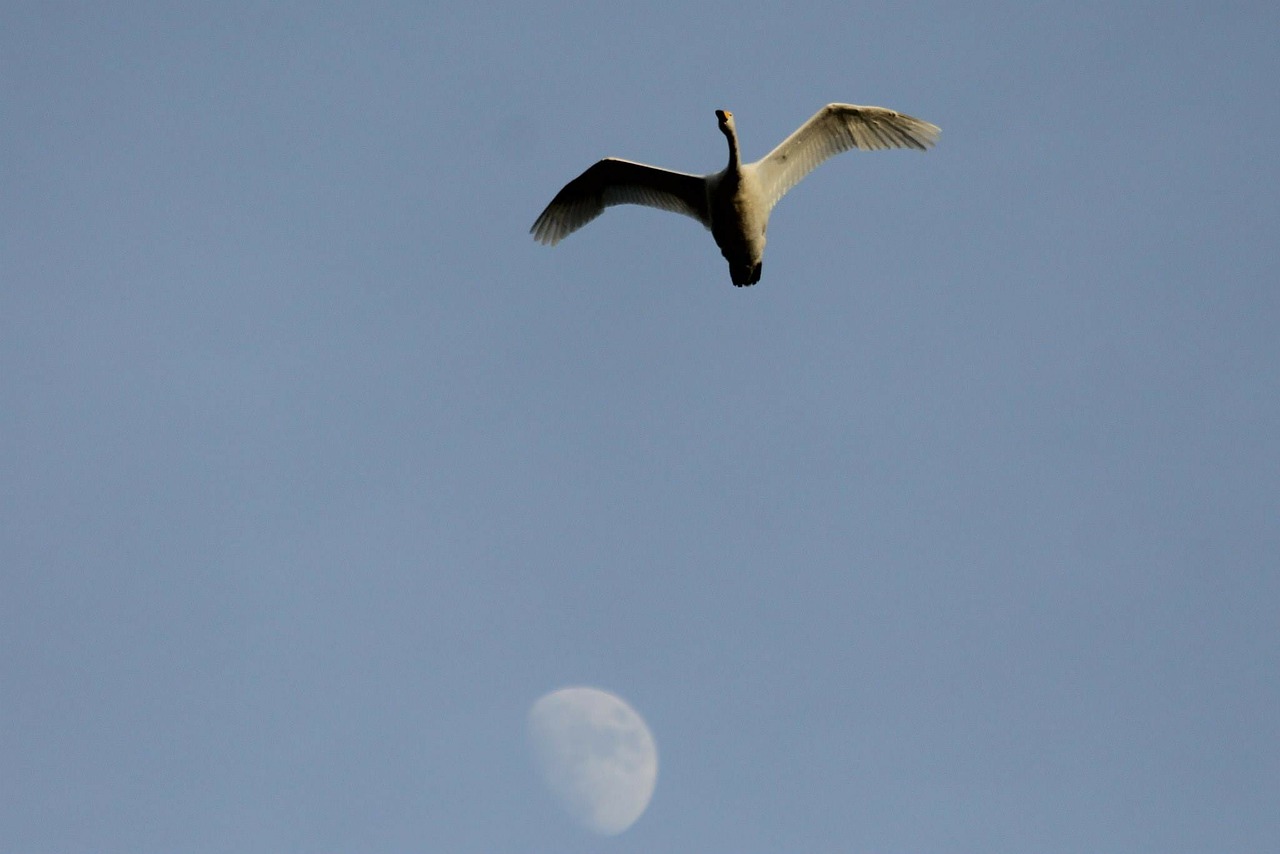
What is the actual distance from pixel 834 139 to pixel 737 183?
121 inches

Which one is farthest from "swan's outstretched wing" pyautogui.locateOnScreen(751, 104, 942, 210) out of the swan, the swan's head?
the swan's head

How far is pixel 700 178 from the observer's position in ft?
77.7

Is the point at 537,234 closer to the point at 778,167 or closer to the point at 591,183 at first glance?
the point at 591,183

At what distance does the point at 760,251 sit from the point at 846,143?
3.24 metres

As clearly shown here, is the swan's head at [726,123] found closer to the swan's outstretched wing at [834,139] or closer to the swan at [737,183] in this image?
the swan at [737,183]

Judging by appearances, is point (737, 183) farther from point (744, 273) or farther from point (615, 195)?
point (615, 195)

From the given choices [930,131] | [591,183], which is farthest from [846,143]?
[591,183]

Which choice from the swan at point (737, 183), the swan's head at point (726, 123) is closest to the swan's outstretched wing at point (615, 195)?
the swan at point (737, 183)

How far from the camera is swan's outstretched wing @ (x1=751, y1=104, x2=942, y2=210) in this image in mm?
23719

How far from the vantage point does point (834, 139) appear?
2444 centimetres

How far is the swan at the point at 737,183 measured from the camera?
75.0 feet

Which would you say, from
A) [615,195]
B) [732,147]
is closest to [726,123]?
[732,147]

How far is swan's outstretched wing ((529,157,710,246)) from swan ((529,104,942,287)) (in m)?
0.02

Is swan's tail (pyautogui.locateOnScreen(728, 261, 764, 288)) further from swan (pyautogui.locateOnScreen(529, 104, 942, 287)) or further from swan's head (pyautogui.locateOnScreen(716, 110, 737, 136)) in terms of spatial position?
swan's head (pyautogui.locateOnScreen(716, 110, 737, 136))
